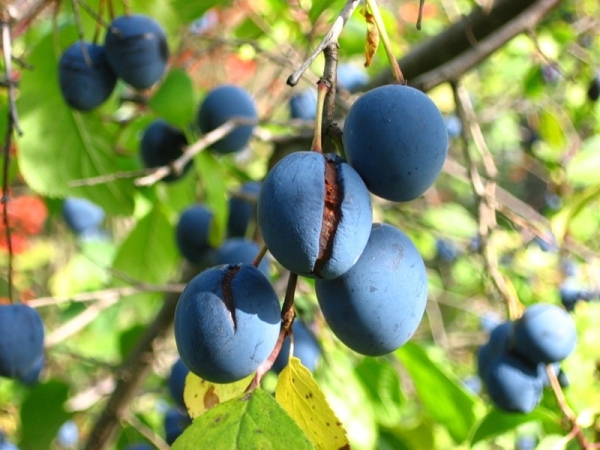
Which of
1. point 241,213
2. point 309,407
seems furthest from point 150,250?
point 309,407

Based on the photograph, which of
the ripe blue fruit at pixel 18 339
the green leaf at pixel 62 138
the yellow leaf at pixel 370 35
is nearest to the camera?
the yellow leaf at pixel 370 35

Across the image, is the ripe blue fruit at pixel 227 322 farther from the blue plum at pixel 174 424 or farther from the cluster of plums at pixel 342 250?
the blue plum at pixel 174 424

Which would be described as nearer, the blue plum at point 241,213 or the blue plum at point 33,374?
the blue plum at point 33,374

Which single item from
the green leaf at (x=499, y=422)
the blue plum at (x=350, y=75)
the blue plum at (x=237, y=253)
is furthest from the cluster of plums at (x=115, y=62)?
the blue plum at (x=350, y=75)

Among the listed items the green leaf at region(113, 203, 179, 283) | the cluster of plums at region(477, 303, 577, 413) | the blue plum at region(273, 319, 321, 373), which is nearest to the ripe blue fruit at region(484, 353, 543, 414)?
the cluster of plums at region(477, 303, 577, 413)

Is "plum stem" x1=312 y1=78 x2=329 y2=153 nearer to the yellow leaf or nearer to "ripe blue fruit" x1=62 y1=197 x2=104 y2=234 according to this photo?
the yellow leaf
